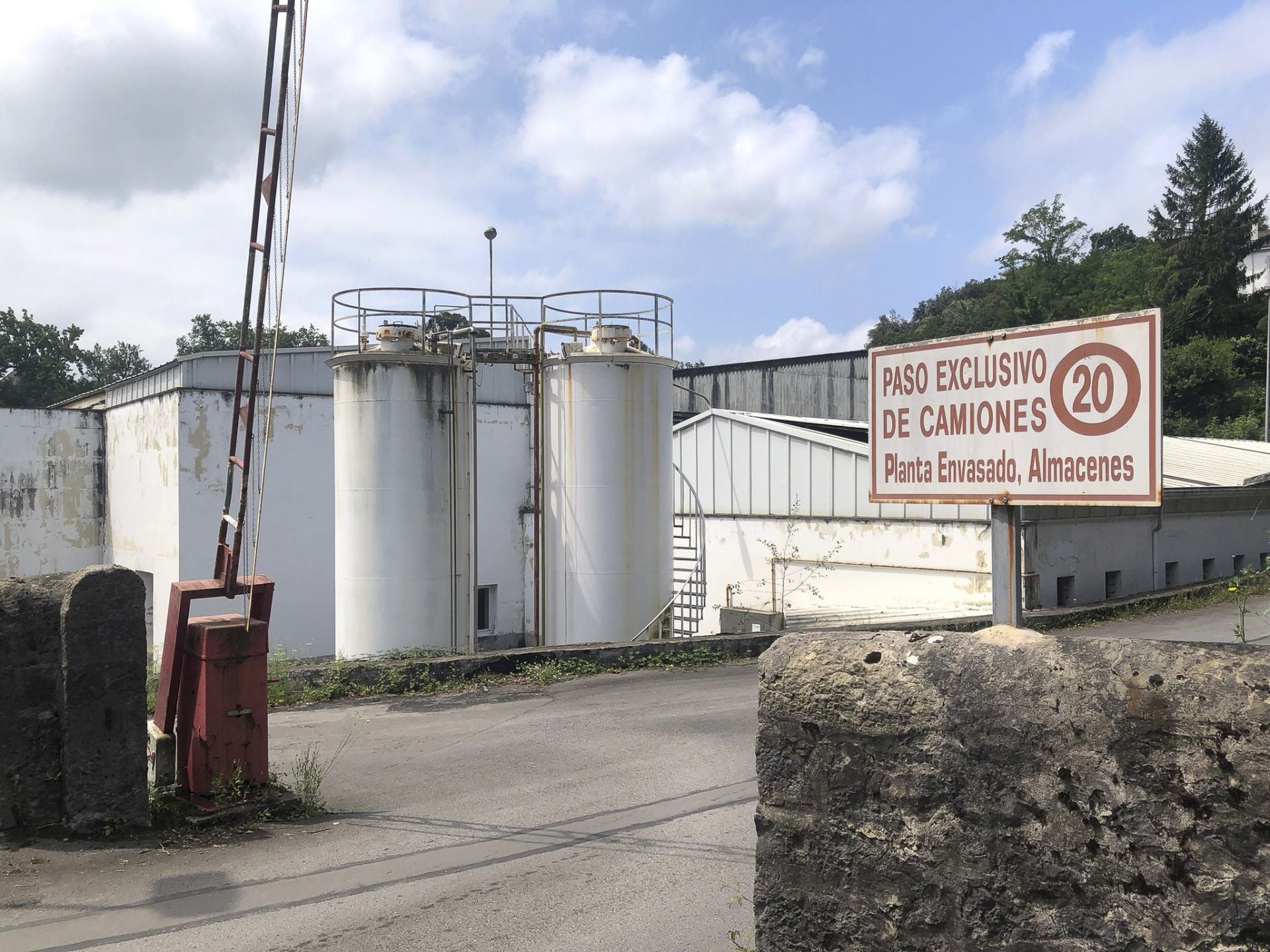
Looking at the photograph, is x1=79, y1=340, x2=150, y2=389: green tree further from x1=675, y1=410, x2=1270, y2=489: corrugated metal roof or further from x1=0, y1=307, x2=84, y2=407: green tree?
x1=675, y1=410, x2=1270, y2=489: corrugated metal roof

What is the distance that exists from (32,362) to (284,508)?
48.5m

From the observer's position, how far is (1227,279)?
163ft

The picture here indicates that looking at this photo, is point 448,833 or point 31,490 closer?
point 448,833

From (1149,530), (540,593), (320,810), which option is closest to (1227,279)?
(1149,530)

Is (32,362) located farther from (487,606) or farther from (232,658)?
(232,658)

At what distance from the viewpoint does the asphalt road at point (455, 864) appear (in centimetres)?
470

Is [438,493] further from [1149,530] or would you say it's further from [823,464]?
[1149,530]

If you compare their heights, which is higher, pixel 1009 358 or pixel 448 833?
pixel 1009 358

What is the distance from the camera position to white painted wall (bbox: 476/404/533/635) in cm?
2216

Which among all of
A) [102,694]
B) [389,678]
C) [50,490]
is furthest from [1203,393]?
[102,694]

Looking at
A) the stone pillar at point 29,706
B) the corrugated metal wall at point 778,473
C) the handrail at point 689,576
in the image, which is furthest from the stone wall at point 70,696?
the corrugated metal wall at point 778,473

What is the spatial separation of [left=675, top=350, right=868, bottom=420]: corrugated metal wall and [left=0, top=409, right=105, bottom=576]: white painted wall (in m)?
17.5

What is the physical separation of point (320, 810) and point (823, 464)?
1416cm

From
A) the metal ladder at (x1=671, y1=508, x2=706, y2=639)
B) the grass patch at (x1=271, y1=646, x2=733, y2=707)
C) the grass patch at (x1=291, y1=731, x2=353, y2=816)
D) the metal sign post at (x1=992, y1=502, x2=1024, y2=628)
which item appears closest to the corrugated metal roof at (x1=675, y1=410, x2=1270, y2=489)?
the metal ladder at (x1=671, y1=508, x2=706, y2=639)
